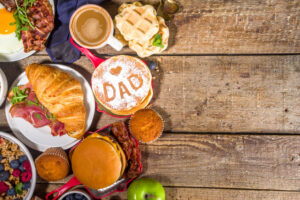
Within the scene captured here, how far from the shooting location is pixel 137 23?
103 cm

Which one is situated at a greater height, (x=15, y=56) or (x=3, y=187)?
(x=15, y=56)

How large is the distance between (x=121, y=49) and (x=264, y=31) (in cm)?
78

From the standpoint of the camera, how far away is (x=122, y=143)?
115 cm

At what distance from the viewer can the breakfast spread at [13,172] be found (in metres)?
1.15

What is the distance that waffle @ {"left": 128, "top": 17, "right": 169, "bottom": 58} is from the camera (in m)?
1.08

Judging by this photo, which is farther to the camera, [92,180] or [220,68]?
[220,68]

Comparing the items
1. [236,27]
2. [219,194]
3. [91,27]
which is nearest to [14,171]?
[91,27]

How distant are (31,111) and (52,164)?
301 mm

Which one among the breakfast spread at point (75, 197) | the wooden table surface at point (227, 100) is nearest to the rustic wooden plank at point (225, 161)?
the wooden table surface at point (227, 100)

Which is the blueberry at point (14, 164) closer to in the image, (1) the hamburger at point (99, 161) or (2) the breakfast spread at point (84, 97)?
(2) the breakfast spread at point (84, 97)

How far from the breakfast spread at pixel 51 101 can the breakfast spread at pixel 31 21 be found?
13 centimetres

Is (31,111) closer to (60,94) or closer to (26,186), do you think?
(60,94)

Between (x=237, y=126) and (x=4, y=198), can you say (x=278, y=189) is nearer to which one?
(x=237, y=126)

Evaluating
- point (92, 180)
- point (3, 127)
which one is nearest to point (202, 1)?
point (92, 180)
